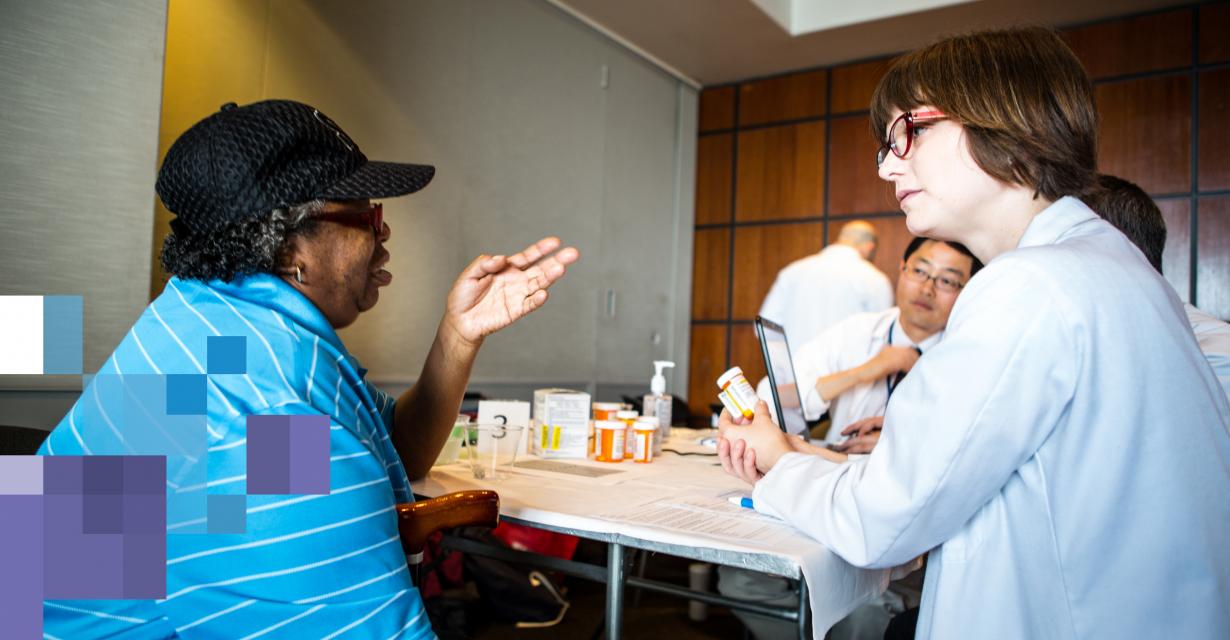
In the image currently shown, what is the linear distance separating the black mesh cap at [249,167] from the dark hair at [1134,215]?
1.62m

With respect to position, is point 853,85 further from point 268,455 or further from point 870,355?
point 268,455

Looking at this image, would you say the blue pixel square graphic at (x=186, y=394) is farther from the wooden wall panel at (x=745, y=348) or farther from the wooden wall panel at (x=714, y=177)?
the wooden wall panel at (x=714, y=177)

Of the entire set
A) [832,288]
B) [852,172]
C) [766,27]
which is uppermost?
[766,27]

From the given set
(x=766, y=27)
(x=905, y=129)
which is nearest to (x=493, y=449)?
(x=905, y=129)

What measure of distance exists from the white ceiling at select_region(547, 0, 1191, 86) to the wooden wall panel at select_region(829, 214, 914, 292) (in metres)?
1.27

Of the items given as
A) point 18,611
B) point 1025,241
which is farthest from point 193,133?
point 1025,241

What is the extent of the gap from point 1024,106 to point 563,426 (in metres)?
1.29

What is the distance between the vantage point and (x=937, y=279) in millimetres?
2689

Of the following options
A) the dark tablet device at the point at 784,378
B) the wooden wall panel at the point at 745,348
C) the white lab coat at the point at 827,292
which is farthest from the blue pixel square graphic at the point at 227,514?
the wooden wall panel at the point at 745,348

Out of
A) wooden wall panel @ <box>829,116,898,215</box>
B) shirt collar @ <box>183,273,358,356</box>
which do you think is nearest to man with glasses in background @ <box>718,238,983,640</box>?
shirt collar @ <box>183,273,358,356</box>

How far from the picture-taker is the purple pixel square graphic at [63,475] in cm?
91

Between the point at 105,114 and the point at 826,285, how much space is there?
4.25 meters

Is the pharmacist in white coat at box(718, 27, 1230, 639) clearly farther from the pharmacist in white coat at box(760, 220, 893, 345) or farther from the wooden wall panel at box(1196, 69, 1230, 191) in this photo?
the wooden wall panel at box(1196, 69, 1230, 191)

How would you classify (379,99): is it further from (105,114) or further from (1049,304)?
(1049,304)
